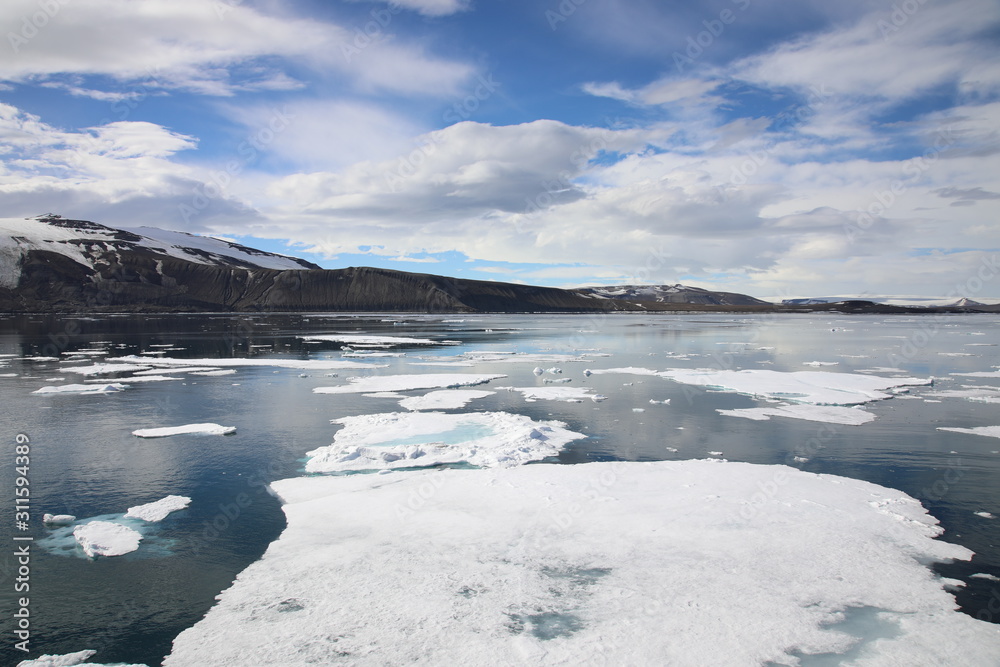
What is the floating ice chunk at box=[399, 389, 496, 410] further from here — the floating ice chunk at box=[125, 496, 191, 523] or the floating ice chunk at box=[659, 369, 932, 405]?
the floating ice chunk at box=[659, 369, 932, 405]

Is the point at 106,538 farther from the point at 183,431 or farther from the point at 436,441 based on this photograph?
the point at 183,431

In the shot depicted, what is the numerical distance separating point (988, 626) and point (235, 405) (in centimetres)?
1808

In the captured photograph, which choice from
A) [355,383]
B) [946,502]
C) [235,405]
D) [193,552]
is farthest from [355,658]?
[355,383]

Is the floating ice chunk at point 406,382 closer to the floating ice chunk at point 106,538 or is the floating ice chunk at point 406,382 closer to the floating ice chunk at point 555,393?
the floating ice chunk at point 555,393

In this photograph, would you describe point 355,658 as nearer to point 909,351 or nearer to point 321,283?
point 909,351

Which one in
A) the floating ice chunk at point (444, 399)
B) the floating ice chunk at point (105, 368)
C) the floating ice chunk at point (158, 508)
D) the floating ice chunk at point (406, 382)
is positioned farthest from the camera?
the floating ice chunk at point (105, 368)

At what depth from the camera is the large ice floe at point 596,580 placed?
5.21 metres

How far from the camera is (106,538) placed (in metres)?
7.72

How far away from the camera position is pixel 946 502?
8.99m

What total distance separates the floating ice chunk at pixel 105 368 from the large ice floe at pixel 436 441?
17.4 metres

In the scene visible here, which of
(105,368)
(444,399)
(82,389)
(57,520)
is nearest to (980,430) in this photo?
(444,399)

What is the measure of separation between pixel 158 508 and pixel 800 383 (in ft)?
68.0

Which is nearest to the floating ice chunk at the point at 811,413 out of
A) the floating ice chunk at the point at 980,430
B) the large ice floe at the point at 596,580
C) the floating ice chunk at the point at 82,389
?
the floating ice chunk at the point at 980,430

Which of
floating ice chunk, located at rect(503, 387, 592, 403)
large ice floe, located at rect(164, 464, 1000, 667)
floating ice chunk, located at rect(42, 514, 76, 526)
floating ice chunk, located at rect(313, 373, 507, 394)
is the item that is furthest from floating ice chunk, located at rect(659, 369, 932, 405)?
floating ice chunk, located at rect(42, 514, 76, 526)
